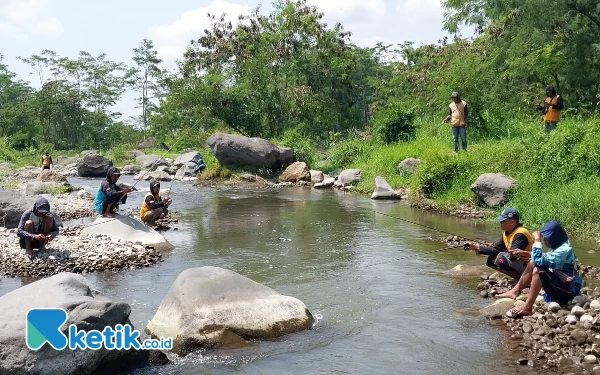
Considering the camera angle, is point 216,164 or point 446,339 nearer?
point 446,339

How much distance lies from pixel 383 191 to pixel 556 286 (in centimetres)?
1375

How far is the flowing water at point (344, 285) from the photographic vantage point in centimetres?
720

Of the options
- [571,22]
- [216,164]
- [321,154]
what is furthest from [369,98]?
[571,22]

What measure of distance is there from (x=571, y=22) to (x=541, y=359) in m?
14.4

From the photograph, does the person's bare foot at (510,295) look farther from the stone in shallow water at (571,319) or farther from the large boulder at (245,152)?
the large boulder at (245,152)

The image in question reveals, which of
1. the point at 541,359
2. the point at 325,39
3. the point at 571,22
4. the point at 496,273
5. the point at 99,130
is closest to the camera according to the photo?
the point at 541,359

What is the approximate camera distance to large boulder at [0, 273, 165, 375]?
620 cm

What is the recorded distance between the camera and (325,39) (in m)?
37.3

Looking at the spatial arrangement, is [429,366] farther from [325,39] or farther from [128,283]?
[325,39]

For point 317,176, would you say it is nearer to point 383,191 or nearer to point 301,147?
point 301,147

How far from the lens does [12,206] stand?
15.0m

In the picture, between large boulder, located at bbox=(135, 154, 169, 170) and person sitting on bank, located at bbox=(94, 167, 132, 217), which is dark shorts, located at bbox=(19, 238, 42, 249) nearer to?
person sitting on bank, located at bbox=(94, 167, 132, 217)

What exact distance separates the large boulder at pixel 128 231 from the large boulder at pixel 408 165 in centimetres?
1163

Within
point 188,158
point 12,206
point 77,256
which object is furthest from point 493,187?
point 188,158
